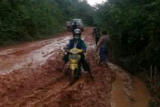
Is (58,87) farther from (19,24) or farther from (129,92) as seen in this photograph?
(19,24)

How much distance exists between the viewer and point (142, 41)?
1076cm

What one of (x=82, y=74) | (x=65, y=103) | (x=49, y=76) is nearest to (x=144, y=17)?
(x=82, y=74)

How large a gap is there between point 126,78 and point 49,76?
120 inches

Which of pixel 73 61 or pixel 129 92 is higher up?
pixel 73 61

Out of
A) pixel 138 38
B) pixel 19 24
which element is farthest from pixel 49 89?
pixel 19 24

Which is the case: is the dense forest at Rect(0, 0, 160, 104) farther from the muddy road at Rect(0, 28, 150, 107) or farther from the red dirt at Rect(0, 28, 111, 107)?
the red dirt at Rect(0, 28, 111, 107)

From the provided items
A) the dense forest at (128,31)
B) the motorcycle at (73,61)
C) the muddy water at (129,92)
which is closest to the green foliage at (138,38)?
the dense forest at (128,31)

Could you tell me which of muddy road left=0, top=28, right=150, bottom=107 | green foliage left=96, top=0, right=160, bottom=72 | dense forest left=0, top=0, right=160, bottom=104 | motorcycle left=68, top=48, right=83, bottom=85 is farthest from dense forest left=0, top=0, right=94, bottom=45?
motorcycle left=68, top=48, right=83, bottom=85

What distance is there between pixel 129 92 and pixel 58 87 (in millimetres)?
2321

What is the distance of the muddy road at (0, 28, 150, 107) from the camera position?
683 centimetres

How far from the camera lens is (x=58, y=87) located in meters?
8.00

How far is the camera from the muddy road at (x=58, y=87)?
6.83 metres

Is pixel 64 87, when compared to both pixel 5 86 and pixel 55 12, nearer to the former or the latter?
pixel 5 86

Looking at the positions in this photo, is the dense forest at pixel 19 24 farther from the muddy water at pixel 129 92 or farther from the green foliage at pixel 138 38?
the muddy water at pixel 129 92
